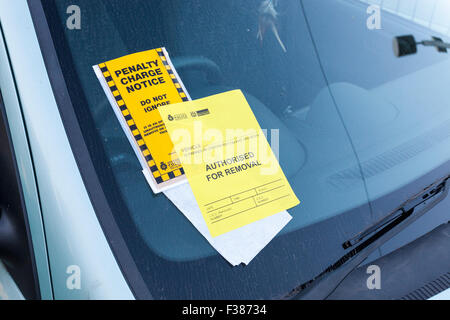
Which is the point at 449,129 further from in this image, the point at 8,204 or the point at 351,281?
the point at 8,204

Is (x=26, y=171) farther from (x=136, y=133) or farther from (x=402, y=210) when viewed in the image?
(x=402, y=210)

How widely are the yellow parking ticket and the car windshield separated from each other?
2 cm

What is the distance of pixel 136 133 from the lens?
99 cm

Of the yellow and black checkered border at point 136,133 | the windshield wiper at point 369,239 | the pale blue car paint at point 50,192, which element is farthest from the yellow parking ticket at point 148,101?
the windshield wiper at point 369,239

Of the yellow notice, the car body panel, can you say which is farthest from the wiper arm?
the car body panel

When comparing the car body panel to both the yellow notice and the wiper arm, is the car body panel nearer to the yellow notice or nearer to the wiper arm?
the yellow notice

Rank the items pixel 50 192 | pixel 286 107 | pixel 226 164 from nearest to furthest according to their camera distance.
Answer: pixel 50 192 → pixel 226 164 → pixel 286 107

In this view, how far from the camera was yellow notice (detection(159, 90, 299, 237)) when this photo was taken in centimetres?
96

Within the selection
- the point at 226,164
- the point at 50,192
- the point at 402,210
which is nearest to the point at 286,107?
the point at 226,164

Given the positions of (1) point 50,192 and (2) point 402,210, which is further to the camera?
(2) point 402,210

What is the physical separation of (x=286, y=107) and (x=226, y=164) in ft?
0.80

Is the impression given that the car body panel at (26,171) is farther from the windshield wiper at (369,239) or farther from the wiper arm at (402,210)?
the wiper arm at (402,210)

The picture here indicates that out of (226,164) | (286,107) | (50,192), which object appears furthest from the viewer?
(286,107)
